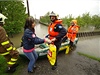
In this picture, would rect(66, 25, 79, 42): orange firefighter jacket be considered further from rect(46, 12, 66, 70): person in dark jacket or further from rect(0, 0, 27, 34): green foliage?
rect(0, 0, 27, 34): green foliage

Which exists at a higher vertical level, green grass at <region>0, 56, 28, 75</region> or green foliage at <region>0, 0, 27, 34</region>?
green foliage at <region>0, 0, 27, 34</region>

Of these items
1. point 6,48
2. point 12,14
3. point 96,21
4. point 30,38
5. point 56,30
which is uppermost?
point 12,14

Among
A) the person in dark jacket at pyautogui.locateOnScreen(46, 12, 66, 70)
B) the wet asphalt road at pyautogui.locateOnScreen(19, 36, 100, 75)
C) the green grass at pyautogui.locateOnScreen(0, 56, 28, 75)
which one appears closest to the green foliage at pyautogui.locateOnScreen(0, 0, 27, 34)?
the green grass at pyautogui.locateOnScreen(0, 56, 28, 75)

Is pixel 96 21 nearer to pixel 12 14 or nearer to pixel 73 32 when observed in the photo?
pixel 12 14

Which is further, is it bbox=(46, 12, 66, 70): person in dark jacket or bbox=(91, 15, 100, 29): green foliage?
bbox=(91, 15, 100, 29): green foliage

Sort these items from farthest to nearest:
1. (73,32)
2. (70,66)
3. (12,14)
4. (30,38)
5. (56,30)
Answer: (12,14) < (73,32) < (70,66) < (56,30) < (30,38)

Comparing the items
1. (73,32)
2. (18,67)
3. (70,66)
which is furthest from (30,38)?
(73,32)

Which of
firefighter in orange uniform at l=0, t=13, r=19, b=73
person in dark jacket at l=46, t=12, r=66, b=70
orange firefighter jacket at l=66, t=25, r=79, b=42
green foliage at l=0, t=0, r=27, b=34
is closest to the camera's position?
firefighter in orange uniform at l=0, t=13, r=19, b=73

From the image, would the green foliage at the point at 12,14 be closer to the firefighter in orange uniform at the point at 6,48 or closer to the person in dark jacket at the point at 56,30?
the firefighter in orange uniform at the point at 6,48

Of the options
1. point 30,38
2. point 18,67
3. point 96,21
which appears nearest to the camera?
point 30,38

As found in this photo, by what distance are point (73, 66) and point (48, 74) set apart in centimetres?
130

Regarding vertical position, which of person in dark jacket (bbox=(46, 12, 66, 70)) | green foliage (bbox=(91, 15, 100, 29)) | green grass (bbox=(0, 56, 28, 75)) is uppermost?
person in dark jacket (bbox=(46, 12, 66, 70))

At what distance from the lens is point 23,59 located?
20.4 feet

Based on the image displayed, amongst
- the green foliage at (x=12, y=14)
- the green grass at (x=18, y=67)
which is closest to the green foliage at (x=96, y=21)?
the green foliage at (x=12, y=14)
